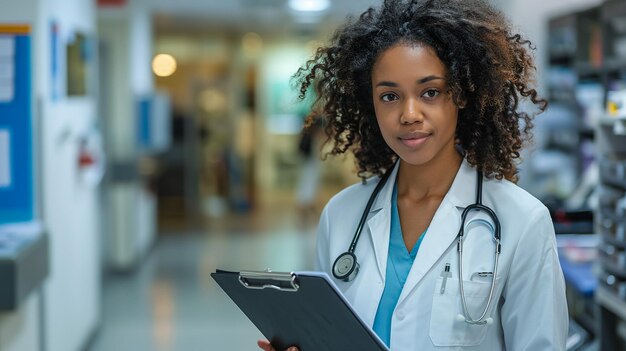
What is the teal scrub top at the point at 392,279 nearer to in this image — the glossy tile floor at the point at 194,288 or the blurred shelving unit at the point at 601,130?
the blurred shelving unit at the point at 601,130

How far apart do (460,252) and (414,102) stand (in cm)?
30

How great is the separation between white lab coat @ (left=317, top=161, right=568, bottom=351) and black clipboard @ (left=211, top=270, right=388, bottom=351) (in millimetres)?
106

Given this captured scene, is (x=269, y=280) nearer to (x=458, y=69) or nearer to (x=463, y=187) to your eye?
(x=463, y=187)

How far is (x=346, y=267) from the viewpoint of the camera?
1839 millimetres

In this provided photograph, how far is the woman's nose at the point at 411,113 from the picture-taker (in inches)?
67.2

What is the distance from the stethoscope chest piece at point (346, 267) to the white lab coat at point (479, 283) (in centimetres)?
2

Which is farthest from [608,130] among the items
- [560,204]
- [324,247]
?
[324,247]

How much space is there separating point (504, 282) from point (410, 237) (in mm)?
229

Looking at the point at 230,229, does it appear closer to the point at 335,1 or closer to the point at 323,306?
the point at 335,1

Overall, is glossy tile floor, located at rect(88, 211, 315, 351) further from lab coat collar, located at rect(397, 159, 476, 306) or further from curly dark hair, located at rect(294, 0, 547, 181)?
lab coat collar, located at rect(397, 159, 476, 306)

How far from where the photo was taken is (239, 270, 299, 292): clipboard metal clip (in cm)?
164

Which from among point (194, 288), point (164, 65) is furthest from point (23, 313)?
point (164, 65)

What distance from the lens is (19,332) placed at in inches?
148

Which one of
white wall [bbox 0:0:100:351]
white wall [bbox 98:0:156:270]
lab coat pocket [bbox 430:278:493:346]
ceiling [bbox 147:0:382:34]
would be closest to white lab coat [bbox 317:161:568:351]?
lab coat pocket [bbox 430:278:493:346]
